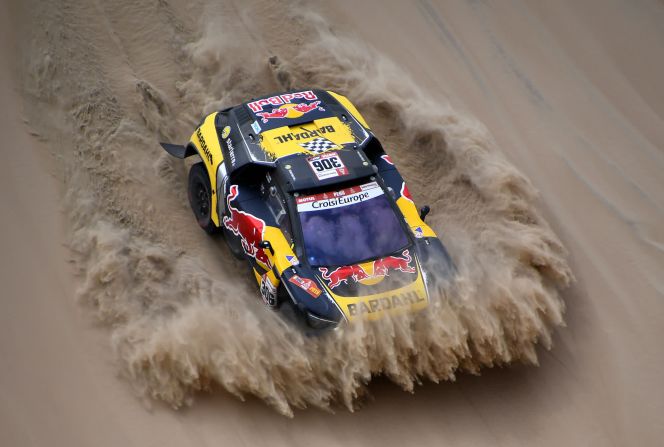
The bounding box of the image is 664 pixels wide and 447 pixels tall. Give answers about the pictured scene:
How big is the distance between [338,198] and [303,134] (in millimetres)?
920

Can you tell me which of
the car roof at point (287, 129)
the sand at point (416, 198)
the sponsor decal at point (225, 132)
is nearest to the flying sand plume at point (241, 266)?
the sand at point (416, 198)

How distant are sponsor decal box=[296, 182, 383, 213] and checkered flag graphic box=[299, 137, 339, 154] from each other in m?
0.52

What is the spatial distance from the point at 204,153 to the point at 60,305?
202 cm

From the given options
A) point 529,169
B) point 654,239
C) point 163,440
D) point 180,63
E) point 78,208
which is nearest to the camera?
point 163,440

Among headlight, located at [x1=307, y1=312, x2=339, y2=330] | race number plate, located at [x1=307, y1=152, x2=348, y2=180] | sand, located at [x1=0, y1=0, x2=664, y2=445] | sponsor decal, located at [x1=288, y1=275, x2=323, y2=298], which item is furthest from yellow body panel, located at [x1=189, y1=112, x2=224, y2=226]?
headlight, located at [x1=307, y1=312, x2=339, y2=330]

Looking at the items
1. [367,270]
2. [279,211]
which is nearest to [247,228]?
[279,211]

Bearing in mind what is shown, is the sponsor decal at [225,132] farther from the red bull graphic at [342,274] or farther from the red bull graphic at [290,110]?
the red bull graphic at [342,274]

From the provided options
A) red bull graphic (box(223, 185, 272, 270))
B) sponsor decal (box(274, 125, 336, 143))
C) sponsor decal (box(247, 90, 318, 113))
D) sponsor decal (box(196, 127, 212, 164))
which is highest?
sponsor decal (box(274, 125, 336, 143))

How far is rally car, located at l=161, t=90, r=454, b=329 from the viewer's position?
22.1ft

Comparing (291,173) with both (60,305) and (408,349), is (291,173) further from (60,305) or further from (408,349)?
(60,305)

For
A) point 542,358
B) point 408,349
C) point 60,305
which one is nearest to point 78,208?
point 60,305

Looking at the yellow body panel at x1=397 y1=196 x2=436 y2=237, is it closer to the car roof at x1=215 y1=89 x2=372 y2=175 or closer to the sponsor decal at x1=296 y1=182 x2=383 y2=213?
the sponsor decal at x1=296 y1=182 x2=383 y2=213

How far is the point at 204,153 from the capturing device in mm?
8062

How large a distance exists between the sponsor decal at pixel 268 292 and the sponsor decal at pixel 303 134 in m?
1.42
